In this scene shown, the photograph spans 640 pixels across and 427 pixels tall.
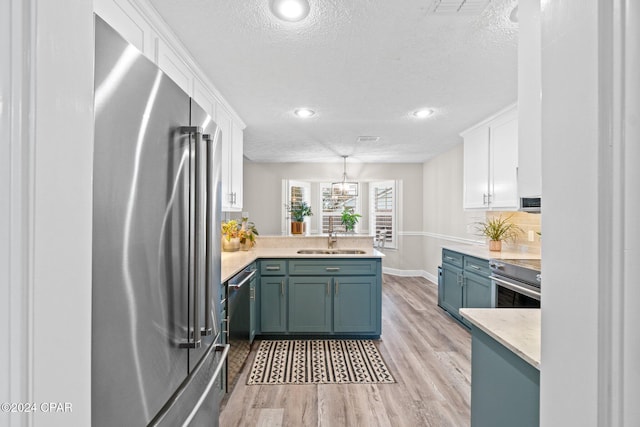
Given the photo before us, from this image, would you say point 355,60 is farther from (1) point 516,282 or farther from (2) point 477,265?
(2) point 477,265

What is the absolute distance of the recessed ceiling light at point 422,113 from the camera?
10.9 feet

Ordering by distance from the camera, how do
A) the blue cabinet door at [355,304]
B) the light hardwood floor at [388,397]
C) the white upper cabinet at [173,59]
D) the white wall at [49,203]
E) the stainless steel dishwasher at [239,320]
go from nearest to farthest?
the white wall at [49,203]
the white upper cabinet at [173,59]
the light hardwood floor at [388,397]
the stainless steel dishwasher at [239,320]
the blue cabinet door at [355,304]

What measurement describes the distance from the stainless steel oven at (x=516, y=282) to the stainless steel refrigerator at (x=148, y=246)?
228 cm

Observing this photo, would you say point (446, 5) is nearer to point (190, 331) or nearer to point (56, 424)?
point (190, 331)

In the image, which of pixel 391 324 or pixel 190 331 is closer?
pixel 190 331

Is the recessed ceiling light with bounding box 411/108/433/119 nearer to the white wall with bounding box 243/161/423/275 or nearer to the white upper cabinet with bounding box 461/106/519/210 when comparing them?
the white upper cabinet with bounding box 461/106/519/210

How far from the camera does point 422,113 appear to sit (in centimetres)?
344

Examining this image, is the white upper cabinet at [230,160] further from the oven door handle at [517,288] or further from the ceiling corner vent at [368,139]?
the oven door handle at [517,288]

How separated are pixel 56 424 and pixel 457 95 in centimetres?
320

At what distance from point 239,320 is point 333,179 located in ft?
14.8

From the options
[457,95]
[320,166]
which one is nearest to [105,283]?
[457,95]

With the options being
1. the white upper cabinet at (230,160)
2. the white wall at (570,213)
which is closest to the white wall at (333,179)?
the white upper cabinet at (230,160)

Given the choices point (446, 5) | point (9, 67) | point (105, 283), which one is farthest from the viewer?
point (446, 5)

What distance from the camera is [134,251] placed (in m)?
0.80
